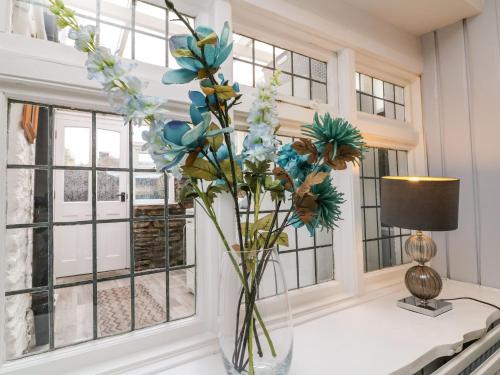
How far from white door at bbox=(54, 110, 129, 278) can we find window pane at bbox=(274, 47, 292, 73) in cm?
85

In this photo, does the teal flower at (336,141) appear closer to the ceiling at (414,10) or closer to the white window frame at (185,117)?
the white window frame at (185,117)

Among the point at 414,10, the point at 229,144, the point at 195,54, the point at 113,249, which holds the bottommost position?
the point at 113,249

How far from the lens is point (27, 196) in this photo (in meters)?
0.95

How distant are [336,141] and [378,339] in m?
0.86

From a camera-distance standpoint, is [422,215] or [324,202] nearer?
A: [324,202]

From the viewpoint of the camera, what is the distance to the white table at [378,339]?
979mm

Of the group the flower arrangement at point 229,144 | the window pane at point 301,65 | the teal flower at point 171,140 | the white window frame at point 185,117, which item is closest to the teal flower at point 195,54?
the flower arrangement at point 229,144

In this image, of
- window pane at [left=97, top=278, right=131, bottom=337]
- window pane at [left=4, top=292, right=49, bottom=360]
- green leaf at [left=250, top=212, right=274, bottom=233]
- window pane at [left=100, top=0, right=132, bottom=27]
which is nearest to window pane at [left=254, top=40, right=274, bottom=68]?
window pane at [left=100, top=0, right=132, bottom=27]

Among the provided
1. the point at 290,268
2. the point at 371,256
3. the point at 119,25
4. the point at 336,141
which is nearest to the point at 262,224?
the point at 336,141

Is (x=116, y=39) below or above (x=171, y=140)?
above

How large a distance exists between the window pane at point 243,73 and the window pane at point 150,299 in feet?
3.02

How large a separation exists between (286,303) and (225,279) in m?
0.18

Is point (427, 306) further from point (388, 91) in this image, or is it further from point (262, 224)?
point (388, 91)

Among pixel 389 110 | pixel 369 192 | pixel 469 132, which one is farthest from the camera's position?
pixel 389 110
